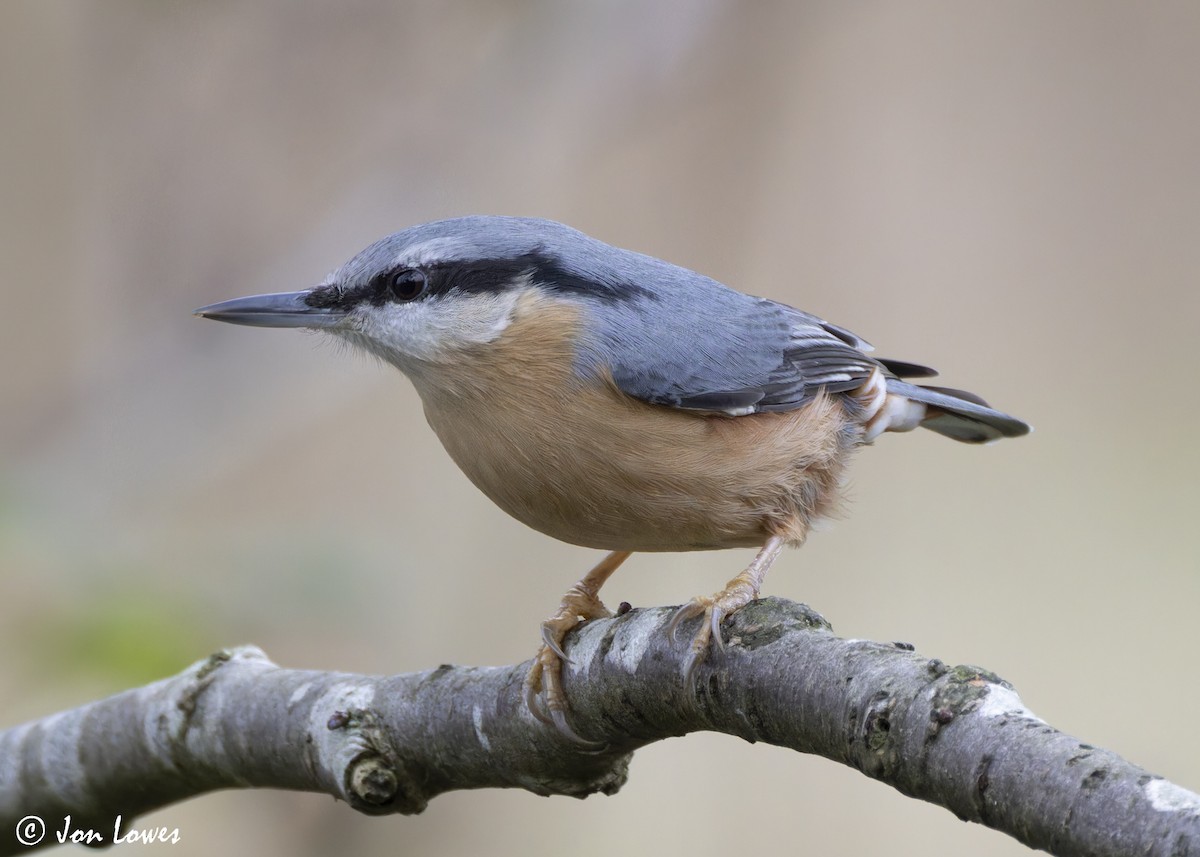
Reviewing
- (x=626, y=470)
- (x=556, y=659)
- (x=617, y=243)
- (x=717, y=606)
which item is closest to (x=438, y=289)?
(x=626, y=470)

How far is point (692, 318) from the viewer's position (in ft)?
8.61

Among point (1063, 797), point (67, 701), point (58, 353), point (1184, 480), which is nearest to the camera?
point (1063, 797)

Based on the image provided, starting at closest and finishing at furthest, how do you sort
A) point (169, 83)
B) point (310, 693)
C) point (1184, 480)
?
point (310, 693)
point (169, 83)
point (1184, 480)

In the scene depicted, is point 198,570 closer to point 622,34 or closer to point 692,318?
point 692,318

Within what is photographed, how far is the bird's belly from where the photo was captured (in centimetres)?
228

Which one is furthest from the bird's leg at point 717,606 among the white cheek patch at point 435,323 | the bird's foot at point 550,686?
the white cheek patch at point 435,323

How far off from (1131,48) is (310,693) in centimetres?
472

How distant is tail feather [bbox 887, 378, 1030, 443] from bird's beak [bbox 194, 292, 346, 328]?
5.03 feet

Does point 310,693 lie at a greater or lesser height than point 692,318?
lesser

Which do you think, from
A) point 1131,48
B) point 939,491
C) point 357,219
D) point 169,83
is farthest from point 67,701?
point 1131,48

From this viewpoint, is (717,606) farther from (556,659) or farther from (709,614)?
(556,659)

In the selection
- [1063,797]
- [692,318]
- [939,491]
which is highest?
[692,318]

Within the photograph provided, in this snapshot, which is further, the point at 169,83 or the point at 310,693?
the point at 169,83

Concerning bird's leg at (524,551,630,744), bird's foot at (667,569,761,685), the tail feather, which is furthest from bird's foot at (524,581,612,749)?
the tail feather
